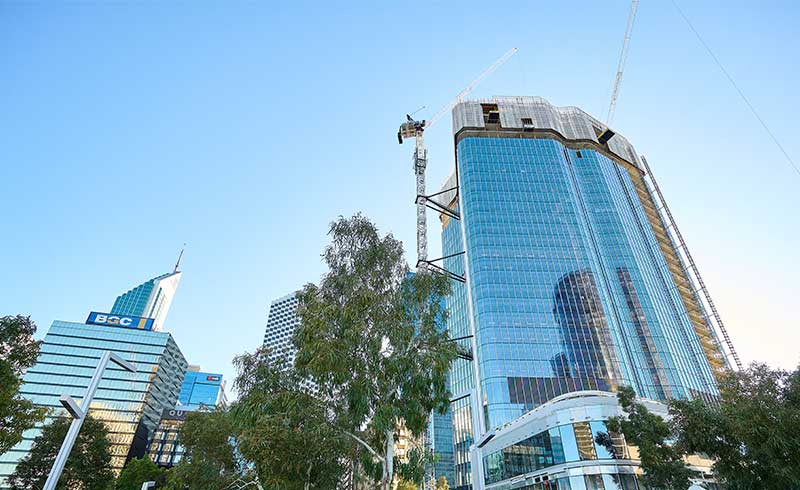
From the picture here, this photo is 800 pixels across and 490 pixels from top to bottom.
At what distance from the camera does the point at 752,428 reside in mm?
19938

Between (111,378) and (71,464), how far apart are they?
284ft

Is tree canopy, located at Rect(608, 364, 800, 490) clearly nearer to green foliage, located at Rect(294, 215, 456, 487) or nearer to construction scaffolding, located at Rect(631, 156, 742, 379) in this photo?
green foliage, located at Rect(294, 215, 456, 487)

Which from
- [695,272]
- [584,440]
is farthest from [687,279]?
[584,440]

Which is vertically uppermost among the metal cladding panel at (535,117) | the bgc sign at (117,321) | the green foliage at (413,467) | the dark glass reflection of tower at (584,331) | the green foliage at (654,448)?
the metal cladding panel at (535,117)

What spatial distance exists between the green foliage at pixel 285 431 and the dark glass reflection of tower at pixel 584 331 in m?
58.4

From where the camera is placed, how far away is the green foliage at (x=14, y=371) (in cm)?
2556

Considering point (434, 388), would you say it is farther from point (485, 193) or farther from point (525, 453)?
point (485, 193)

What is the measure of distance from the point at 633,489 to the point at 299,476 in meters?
27.9

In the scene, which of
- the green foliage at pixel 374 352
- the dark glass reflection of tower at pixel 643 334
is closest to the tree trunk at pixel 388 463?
the green foliage at pixel 374 352

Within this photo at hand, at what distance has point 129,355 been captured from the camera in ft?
422

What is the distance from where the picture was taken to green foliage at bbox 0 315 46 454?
25.6 meters

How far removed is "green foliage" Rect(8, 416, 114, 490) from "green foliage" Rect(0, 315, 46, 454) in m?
28.1

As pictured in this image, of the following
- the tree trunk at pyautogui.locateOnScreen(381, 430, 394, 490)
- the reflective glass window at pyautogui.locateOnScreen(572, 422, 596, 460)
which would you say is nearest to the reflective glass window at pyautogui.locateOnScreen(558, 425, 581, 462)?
the reflective glass window at pyautogui.locateOnScreen(572, 422, 596, 460)

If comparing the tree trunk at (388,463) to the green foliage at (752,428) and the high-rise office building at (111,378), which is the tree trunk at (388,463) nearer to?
the green foliage at (752,428)
